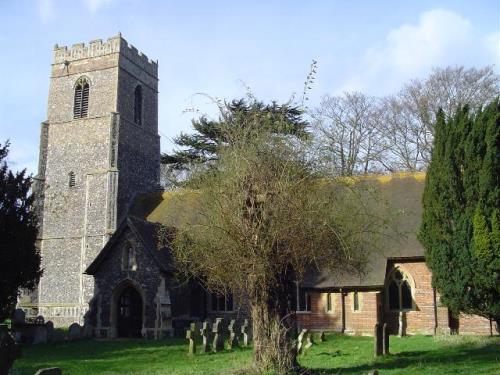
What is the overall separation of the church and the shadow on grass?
4454mm

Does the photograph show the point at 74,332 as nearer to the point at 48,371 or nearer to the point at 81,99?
the point at 48,371

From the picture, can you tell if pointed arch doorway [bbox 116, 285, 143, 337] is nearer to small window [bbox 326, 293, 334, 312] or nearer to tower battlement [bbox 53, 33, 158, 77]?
small window [bbox 326, 293, 334, 312]

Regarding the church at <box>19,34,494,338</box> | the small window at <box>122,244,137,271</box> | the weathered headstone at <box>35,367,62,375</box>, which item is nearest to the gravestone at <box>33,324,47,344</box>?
the church at <box>19,34,494,338</box>

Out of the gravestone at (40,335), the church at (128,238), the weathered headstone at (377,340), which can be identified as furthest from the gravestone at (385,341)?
the gravestone at (40,335)

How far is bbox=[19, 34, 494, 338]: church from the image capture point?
2045 centimetres

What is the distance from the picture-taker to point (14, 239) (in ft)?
63.3

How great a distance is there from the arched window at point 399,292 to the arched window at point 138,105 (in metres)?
18.7

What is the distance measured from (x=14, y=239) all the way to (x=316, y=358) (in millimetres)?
11025

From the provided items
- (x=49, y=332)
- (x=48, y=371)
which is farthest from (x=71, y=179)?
(x=48, y=371)

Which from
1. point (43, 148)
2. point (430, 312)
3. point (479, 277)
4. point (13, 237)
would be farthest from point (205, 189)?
point (43, 148)

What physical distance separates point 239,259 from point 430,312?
11.5m

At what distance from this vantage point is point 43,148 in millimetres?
33000

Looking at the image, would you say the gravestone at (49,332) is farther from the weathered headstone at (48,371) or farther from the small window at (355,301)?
the weathered headstone at (48,371)

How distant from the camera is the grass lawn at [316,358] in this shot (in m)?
11.6
